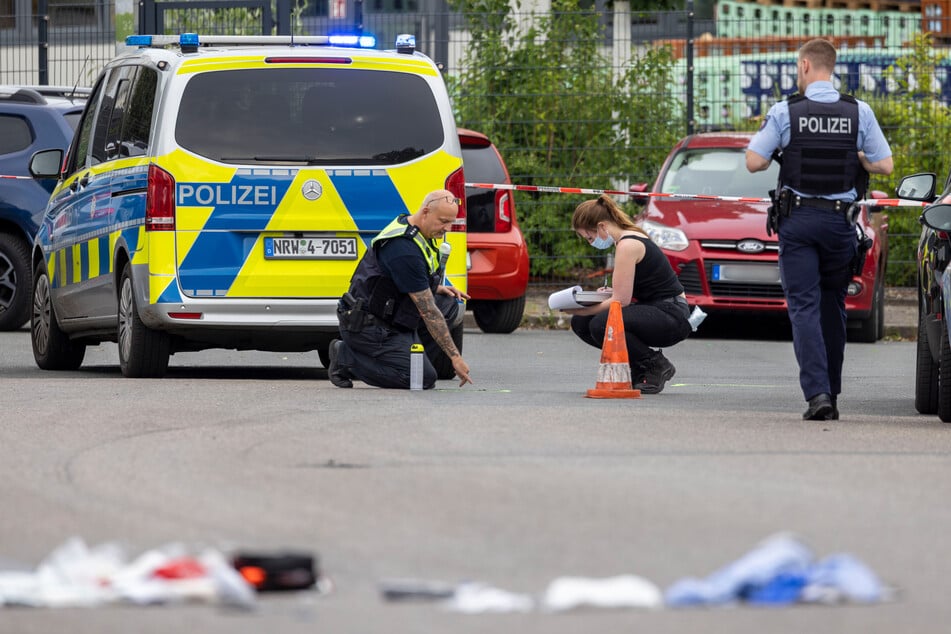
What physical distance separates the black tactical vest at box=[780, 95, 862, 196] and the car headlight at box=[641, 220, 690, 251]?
6.74m

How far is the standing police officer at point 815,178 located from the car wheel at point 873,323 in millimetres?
7214

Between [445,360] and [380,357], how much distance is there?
3.19 feet

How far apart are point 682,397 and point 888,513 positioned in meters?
4.51

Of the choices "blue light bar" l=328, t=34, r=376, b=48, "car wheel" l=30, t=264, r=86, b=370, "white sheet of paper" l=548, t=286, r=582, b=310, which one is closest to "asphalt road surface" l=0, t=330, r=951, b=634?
"white sheet of paper" l=548, t=286, r=582, b=310

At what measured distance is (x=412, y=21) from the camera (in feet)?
67.2

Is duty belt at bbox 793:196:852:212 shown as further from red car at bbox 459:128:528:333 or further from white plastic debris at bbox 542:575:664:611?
red car at bbox 459:128:528:333

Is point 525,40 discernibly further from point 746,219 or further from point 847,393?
point 847,393

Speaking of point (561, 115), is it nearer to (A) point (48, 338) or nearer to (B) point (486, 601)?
(A) point (48, 338)

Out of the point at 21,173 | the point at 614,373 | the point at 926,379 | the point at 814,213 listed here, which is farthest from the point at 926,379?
the point at 21,173

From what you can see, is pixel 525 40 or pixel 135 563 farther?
pixel 525 40

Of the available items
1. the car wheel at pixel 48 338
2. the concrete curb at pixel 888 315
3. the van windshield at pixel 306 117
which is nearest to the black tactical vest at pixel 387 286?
the van windshield at pixel 306 117

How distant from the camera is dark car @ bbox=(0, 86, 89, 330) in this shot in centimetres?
1588

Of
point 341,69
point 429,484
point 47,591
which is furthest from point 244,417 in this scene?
point 47,591

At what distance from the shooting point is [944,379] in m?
9.02
